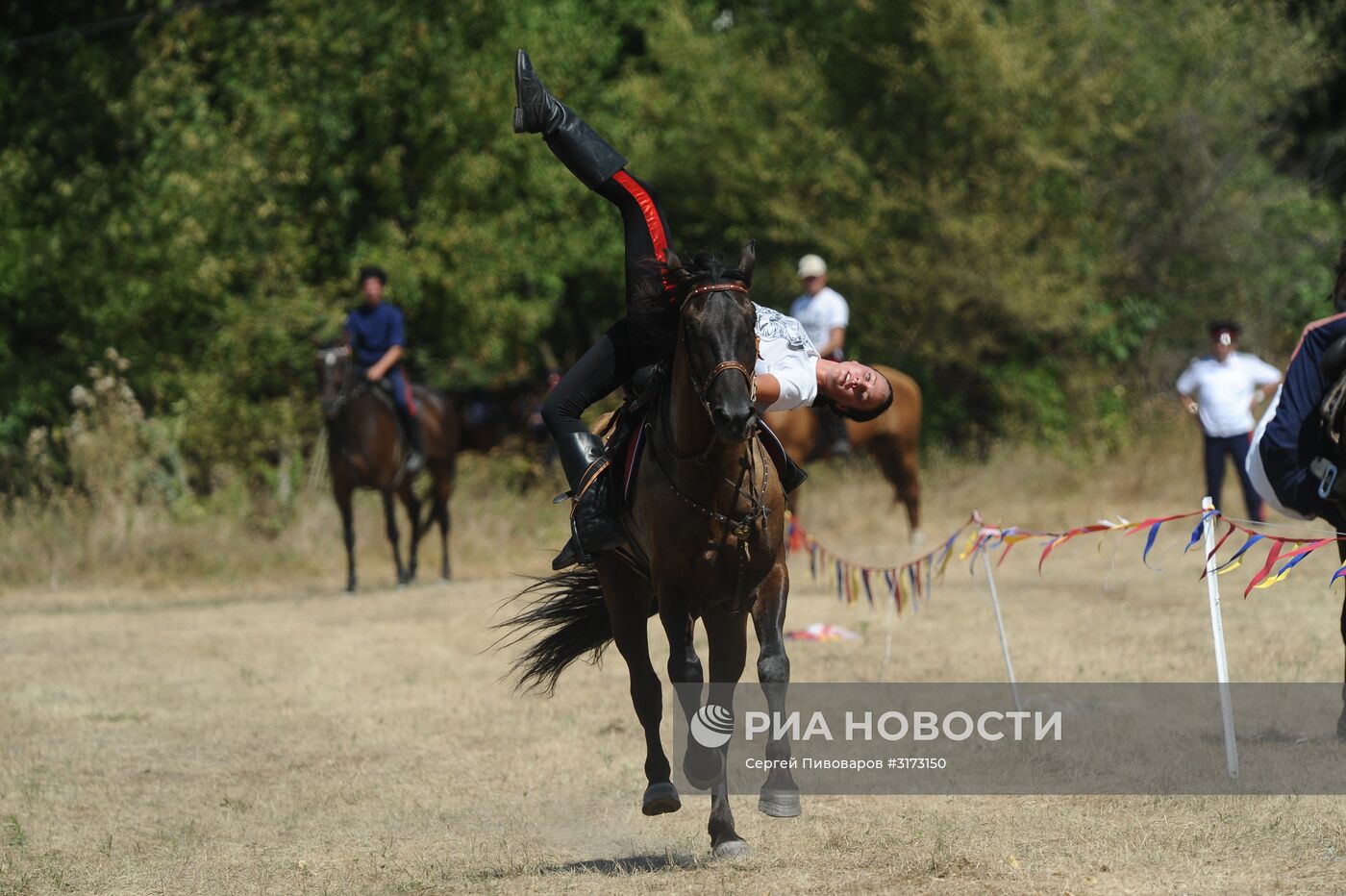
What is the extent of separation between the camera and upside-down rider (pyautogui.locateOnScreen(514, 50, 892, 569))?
6.22 meters

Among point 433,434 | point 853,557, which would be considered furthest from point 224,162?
point 853,557

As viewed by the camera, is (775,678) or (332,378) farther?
(332,378)

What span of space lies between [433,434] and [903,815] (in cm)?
1176

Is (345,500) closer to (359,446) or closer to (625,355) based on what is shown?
(359,446)

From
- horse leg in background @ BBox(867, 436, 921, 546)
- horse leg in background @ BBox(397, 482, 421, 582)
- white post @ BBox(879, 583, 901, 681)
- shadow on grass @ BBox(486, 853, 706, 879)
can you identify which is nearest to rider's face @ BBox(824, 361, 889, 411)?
shadow on grass @ BBox(486, 853, 706, 879)

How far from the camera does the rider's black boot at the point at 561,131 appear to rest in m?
6.86

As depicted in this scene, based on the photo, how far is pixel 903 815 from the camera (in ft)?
22.7

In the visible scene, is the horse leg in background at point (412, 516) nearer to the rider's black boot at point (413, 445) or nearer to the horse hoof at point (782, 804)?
the rider's black boot at point (413, 445)

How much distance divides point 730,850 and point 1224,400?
34.4ft

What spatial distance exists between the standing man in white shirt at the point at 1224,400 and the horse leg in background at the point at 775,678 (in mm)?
9909

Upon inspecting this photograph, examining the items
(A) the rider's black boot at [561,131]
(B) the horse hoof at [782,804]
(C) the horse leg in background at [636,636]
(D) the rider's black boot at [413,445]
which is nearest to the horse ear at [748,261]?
(A) the rider's black boot at [561,131]

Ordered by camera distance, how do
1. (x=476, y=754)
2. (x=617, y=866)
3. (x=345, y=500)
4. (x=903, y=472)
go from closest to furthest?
1. (x=617, y=866)
2. (x=476, y=754)
3. (x=345, y=500)
4. (x=903, y=472)

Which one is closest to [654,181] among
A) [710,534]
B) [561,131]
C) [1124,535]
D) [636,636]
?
[1124,535]

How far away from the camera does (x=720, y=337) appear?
18.1 feet
